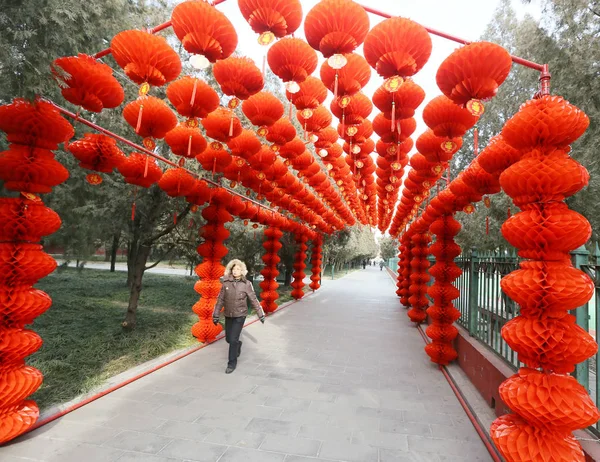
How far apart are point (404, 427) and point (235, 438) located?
1815mm

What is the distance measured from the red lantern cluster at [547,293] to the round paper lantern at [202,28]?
244cm

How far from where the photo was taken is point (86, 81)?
3.00m

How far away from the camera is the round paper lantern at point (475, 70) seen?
102 inches

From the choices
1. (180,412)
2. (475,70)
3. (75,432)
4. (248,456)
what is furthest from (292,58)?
(75,432)

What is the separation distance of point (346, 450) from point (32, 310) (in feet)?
10.7

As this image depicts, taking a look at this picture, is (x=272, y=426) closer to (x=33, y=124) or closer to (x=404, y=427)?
(x=404, y=427)

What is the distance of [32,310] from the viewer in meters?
3.25

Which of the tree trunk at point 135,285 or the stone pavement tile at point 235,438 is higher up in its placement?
the tree trunk at point 135,285

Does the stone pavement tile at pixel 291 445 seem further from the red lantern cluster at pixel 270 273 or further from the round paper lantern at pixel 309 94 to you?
the red lantern cluster at pixel 270 273

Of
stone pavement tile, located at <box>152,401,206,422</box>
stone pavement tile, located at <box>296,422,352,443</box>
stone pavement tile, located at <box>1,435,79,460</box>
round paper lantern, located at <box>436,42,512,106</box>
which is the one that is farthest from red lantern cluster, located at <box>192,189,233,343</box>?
round paper lantern, located at <box>436,42,512,106</box>

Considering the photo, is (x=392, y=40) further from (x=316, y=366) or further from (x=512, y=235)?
(x=316, y=366)

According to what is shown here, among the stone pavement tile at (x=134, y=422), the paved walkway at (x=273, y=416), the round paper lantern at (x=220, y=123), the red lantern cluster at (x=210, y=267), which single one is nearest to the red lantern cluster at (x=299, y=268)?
the red lantern cluster at (x=210, y=267)

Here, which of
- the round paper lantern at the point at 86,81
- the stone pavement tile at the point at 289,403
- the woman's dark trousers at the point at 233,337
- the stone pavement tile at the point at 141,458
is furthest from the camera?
the woman's dark trousers at the point at 233,337

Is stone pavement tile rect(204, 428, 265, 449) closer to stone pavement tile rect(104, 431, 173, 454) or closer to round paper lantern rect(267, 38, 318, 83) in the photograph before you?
stone pavement tile rect(104, 431, 173, 454)
